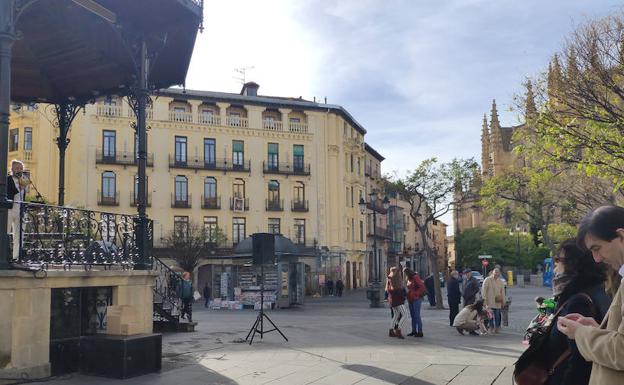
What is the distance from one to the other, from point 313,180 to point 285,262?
2341cm

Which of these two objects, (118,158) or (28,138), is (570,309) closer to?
(118,158)

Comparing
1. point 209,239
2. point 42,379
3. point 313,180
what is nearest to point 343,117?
point 313,180

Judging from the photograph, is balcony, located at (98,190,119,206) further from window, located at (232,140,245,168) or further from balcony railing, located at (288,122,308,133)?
balcony railing, located at (288,122,308,133)

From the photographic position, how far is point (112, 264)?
32.1 ft

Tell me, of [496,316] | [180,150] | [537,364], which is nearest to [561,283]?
[537,364]

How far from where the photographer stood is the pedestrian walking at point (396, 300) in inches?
553

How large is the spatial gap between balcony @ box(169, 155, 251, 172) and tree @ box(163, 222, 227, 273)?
4874mm

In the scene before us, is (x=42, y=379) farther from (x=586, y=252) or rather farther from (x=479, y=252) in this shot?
(x=479, y=252)

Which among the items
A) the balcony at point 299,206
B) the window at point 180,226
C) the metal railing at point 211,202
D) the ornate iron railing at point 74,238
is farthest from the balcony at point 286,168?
the ornate iron railing at point 74,238

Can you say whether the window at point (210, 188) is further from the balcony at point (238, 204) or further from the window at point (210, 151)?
the balcony at point (238, 204)

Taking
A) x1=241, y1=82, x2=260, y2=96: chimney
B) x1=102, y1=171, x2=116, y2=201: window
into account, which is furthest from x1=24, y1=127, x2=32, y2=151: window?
x1=241, y1=82, x2=260, y2=96: chimney

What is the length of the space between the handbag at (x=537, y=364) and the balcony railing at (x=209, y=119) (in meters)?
46.8

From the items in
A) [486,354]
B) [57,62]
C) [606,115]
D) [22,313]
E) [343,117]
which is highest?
[343,117]

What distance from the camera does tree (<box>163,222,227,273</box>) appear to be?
4269 centimetres
